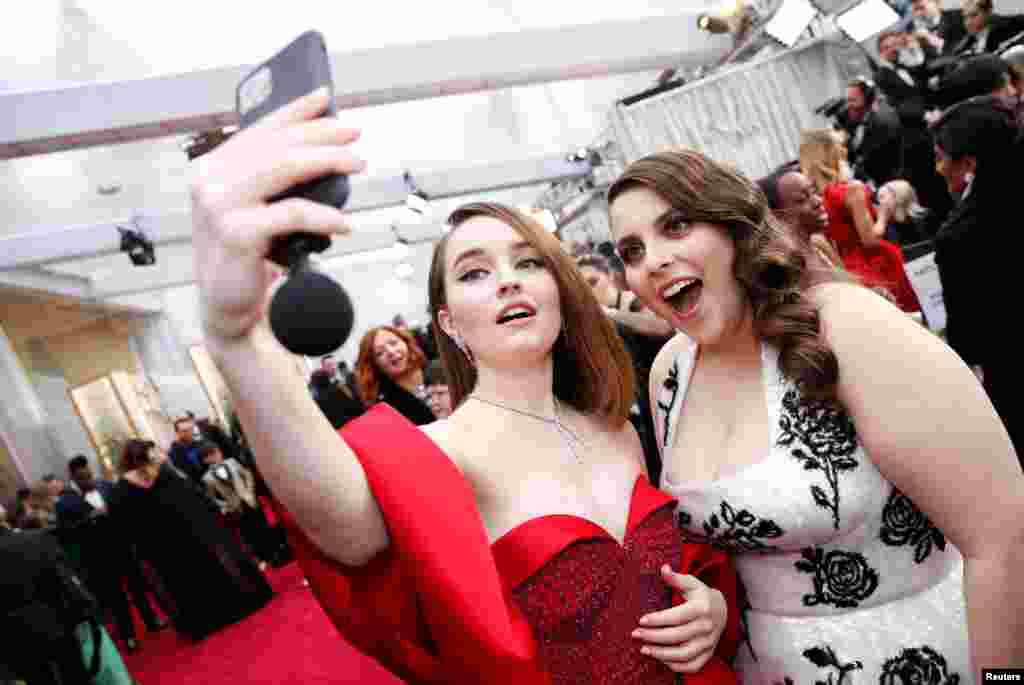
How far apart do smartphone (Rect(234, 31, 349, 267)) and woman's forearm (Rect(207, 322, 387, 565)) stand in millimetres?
124

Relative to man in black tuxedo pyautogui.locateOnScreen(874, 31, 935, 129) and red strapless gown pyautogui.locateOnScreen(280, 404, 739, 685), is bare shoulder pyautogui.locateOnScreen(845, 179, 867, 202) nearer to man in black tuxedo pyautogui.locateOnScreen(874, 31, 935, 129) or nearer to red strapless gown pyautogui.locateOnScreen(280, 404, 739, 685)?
man in black tuxedo pyautogui.locateOnScreen(874, 31, 935, 129)

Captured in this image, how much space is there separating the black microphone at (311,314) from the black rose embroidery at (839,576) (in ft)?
3.23

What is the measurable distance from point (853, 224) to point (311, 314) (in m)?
3.31

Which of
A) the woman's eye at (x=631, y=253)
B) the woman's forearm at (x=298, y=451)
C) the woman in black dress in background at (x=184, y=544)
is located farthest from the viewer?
the woman in black dress in background at (x=184, y=544)

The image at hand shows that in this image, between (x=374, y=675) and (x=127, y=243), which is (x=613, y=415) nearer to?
(x=374, y=675)

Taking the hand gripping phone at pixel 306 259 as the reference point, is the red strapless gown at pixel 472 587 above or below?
below

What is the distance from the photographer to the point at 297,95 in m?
0.63

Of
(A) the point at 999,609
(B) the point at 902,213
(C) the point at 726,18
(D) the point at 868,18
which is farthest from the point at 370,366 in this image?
(C) the point at 726,18

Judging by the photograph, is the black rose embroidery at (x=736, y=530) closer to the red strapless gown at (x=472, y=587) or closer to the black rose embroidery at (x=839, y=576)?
the black rose embroidery at (x=839, y=576)

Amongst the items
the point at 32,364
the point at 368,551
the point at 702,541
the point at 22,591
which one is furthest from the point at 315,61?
the point at 32,364

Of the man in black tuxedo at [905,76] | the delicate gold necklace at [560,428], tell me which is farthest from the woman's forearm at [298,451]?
the man in black tuxedo at [905,76]

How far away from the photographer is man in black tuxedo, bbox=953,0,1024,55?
12.7 ft

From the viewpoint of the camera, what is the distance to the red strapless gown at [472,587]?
2.72 ft

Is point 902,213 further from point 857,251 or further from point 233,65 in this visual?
point 233,65
